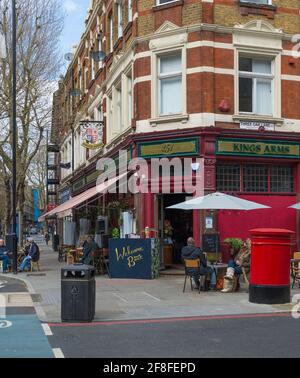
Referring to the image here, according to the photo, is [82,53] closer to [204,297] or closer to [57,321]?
[204,297]

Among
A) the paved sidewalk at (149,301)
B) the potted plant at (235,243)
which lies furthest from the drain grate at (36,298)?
the potted plant at (235,243)

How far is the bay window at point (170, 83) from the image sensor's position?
19312 millimetres

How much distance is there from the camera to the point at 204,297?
13641mm

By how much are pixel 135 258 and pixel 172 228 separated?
127 inches

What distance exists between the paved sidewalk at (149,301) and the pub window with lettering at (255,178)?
3900mm

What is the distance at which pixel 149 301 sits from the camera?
1310 centimetres

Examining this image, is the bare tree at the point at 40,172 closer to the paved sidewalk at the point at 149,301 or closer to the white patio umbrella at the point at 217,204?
the paved sidewalk at the point at 149,301

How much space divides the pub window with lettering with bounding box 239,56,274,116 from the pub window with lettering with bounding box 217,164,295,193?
1930mm

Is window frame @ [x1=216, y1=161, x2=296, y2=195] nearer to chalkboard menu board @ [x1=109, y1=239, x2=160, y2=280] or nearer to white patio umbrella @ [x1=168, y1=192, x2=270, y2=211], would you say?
chalkboard menu board @ [x1=109, y1=239, x2=160, y2=280]

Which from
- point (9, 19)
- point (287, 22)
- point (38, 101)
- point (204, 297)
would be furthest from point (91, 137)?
point (204, 297)

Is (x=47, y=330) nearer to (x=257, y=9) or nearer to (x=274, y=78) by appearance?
(x=274, y=78)

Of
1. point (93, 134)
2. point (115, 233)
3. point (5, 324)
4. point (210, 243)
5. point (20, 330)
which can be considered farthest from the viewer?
point (93, 134)

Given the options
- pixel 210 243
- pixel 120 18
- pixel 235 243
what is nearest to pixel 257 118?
pixel 235 243
